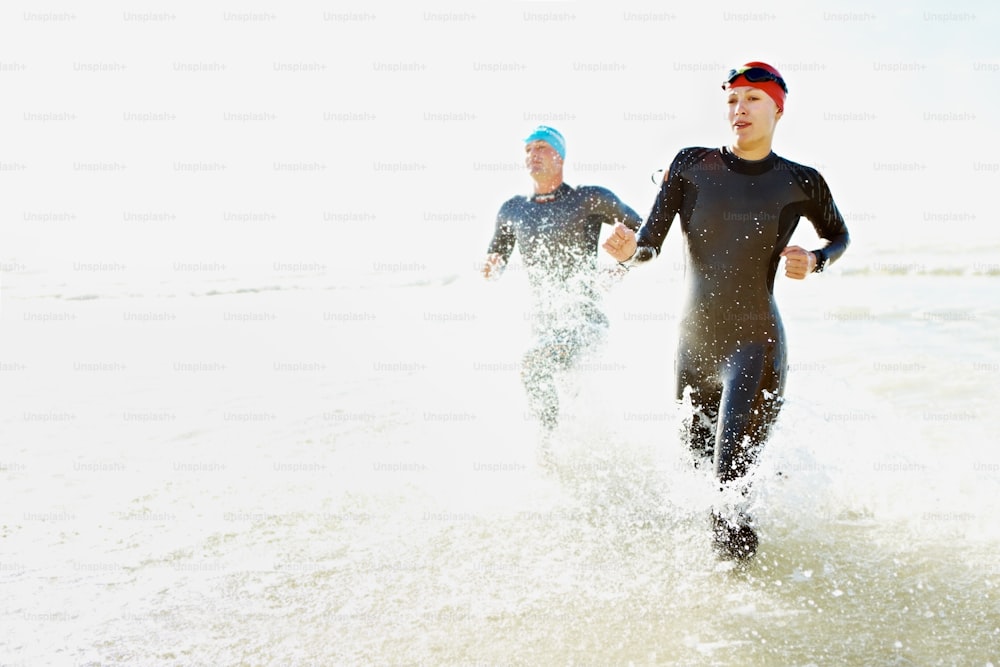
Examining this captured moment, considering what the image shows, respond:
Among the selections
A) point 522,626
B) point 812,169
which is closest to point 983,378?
point 812,169

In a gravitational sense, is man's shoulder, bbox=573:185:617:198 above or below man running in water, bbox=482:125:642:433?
above

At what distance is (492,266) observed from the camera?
17.3 ft

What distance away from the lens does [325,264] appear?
30.0 meters

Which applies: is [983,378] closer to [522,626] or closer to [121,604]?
[522,626]

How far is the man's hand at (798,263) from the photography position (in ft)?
9.80

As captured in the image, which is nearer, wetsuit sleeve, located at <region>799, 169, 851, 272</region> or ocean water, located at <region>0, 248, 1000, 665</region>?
ocean water, located at <region>0, 248, 1000, 665</region>

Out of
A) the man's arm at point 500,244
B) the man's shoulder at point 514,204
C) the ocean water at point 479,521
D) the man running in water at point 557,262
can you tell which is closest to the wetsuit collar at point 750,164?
the ocean water at point 479,521

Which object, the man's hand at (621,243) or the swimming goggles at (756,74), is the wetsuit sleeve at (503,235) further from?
the swimming goggles at (756,74)

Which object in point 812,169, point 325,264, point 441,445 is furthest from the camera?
point 325,264

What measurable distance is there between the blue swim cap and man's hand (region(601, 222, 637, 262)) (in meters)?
2.03

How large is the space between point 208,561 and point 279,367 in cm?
514

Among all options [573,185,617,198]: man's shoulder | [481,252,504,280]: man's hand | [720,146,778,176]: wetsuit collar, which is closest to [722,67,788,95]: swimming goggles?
[720,146,778,176]: wetsuit collar

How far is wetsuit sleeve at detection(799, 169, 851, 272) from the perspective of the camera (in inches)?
125

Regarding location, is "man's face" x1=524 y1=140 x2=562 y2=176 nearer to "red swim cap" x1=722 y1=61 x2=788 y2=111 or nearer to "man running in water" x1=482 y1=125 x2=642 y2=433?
"man running in water" x1=482 y1=125 x2=642 y2=433
